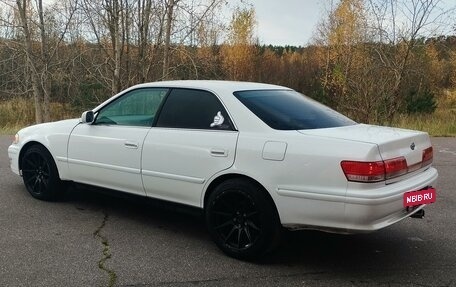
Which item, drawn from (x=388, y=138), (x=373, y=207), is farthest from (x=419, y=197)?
(x=373, y=207)

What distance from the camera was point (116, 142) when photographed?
186 inches

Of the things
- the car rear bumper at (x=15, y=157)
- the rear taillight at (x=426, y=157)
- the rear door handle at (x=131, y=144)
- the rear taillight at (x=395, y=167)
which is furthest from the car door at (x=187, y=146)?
the car rear bumper at (x=15, y=157)

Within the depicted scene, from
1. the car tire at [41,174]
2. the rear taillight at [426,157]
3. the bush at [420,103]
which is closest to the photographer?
the rear taillight at [426,157]

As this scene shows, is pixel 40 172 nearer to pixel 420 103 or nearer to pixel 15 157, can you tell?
pixel 15 157

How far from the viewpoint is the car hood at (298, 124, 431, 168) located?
3566mm

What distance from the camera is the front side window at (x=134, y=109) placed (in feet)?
15.5

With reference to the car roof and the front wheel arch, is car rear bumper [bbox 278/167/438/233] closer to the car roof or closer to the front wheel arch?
the car roof

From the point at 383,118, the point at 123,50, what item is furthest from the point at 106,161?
the point at 383,118

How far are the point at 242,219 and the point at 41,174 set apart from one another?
2.84 m

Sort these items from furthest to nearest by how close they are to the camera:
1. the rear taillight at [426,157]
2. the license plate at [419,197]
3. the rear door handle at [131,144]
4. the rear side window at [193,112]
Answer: the rear door handle at [131,144] → the rear side window at [193,112] → the rear taillight at [426,157] → the license plate at [419,197]

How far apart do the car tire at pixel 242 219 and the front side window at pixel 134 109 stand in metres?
1.15

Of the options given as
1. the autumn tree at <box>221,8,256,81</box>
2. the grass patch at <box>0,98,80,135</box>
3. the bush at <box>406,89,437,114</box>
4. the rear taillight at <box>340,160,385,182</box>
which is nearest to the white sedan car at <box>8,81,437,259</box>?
the rear taillight at <box>340,160,385,182</box>

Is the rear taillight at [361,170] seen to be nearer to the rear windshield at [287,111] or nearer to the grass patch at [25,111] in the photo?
the rear windshield at [287,111]

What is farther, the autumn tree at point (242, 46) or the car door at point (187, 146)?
the autumn tree at point (242, 46)
